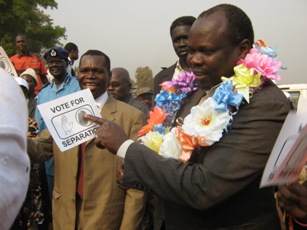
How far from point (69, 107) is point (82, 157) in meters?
0.60

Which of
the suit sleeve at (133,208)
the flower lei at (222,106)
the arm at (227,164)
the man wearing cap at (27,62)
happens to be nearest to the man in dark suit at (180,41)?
the suit sleeve at (133,208)

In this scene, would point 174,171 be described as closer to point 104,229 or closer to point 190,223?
point 190,223

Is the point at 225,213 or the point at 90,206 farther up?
the point at 225,213

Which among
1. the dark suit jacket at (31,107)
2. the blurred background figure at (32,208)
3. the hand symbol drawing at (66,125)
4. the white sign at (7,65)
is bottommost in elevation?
the blurred background figure at (32,208)

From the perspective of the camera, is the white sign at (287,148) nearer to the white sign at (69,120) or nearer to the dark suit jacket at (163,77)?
the white sign at (69,120)

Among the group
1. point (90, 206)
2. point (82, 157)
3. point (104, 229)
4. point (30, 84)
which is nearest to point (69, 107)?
point (82, 157)

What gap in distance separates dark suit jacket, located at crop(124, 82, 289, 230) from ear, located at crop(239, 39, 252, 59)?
21 cm

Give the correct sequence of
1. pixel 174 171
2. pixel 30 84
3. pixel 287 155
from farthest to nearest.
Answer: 1. pixel 30 84
2. pixel 174 171
3. pixel 287 155

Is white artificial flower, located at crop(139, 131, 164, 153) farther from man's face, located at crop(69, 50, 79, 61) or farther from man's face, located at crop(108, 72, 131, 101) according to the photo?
man's face, located at crop(69, 50, 79, 61)

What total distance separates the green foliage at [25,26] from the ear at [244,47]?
17.6 metres

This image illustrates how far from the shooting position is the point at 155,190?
1722 mm

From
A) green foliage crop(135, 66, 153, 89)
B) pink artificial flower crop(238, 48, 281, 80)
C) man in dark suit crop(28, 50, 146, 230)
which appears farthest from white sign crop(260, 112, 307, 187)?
green foliage crop(135, 66, 153, 89)

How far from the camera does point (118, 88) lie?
5.70 meters

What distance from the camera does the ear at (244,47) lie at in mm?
1843
